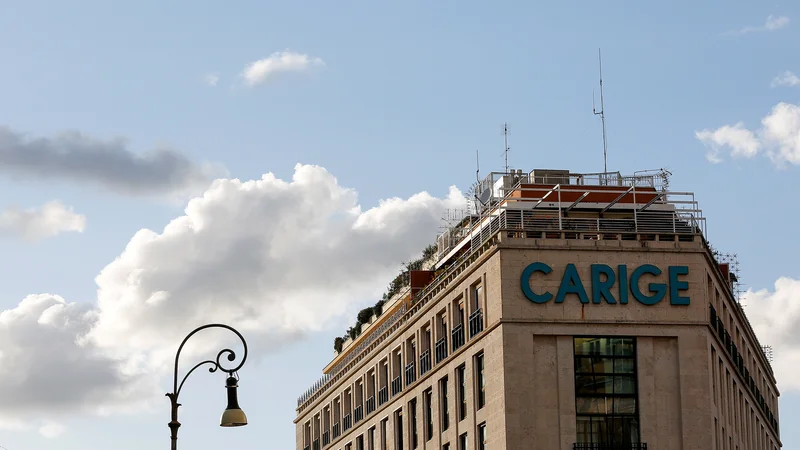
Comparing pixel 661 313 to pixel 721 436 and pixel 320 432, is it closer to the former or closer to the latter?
pixel 721 436

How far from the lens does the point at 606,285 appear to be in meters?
76.6

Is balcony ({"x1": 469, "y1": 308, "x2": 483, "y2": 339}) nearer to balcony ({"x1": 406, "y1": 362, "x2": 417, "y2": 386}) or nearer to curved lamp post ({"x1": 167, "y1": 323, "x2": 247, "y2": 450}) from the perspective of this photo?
balcony ({"x1": 406, "y1": 362, "x2": 417, "y2": 386})

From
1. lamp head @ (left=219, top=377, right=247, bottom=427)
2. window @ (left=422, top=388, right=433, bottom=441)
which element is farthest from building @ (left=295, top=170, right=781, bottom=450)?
lamp head @ (left=219, top=377, right=247, bottom=427)

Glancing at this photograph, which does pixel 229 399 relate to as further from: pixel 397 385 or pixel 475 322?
pixel 397 385

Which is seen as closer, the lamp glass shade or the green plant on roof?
the lamp glass shade

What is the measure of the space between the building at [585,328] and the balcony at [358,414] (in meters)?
19.3

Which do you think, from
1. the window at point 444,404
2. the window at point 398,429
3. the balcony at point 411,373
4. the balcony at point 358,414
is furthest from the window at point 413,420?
the balcony at point 358,414

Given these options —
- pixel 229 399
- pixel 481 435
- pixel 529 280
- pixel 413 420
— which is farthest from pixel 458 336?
pixel 229 399

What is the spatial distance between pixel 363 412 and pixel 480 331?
26.0 m

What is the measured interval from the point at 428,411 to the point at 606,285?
15.9 m

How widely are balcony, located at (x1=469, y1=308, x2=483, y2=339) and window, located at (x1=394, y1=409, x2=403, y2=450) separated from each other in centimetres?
1469

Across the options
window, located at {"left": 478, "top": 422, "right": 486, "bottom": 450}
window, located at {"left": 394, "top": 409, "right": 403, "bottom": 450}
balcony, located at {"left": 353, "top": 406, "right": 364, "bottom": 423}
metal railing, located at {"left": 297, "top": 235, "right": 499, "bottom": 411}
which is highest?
metal railing, located at {"left": 297, "top": 235, "right": 499, "bottom": 411}

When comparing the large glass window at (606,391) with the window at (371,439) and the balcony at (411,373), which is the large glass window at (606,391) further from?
the window at (371,439)

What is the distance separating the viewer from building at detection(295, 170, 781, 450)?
75.3m
